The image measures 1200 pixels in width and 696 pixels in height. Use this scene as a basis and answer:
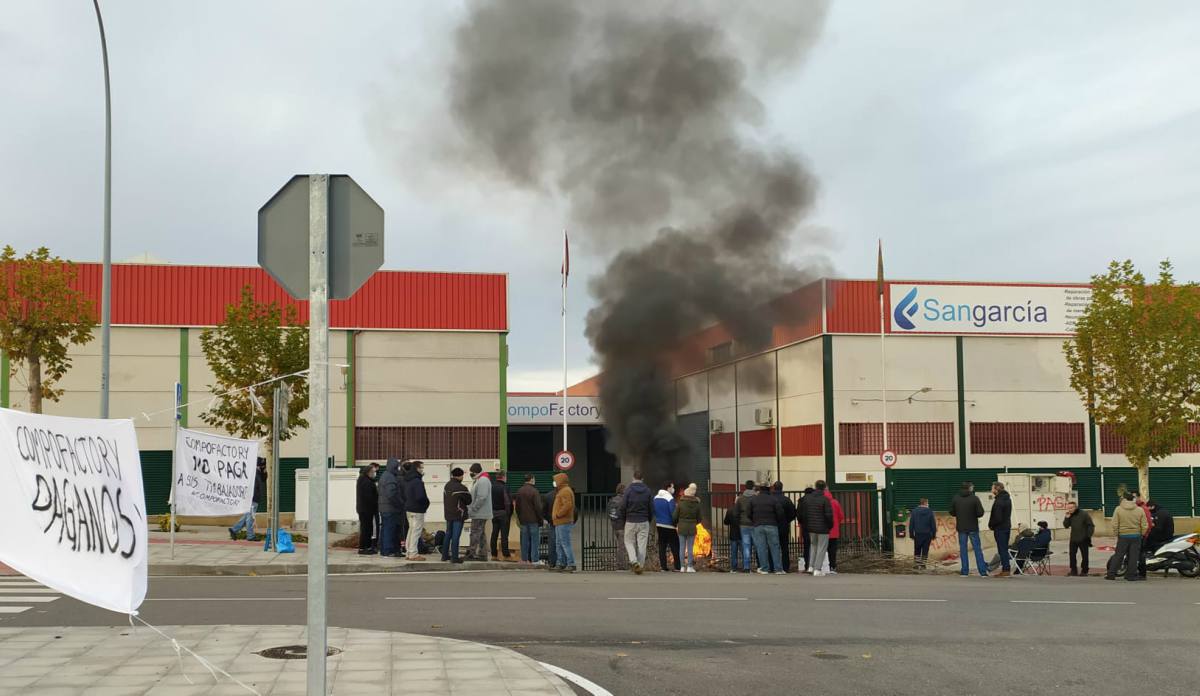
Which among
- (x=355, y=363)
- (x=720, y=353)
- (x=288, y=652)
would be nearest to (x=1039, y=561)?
(x=288, y=652)

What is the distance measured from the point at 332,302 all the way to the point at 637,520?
2160 cm

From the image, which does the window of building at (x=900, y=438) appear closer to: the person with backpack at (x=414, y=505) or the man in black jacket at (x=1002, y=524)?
the man in black jacket at (x=1002, y=524)

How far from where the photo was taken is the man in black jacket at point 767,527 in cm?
1830

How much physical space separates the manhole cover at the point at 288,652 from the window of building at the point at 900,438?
2950 cm

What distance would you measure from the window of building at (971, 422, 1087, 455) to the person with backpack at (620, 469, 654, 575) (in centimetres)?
2268

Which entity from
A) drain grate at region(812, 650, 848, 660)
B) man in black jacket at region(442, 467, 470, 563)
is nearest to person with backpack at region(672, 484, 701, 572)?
man in black jacket at region(442, 467, 470, 563)

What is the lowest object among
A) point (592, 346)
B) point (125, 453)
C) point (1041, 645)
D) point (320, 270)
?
point (1041, 645)

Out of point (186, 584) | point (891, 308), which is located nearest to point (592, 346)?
point (891, 308)

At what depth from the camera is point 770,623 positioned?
11.0 metres

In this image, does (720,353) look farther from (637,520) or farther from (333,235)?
(333,235)

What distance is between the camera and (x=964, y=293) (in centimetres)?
3775

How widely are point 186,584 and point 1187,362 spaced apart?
26.5 meters

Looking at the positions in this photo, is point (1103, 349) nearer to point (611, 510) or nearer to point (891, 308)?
point (891, 308)

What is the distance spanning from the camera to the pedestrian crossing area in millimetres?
11570
